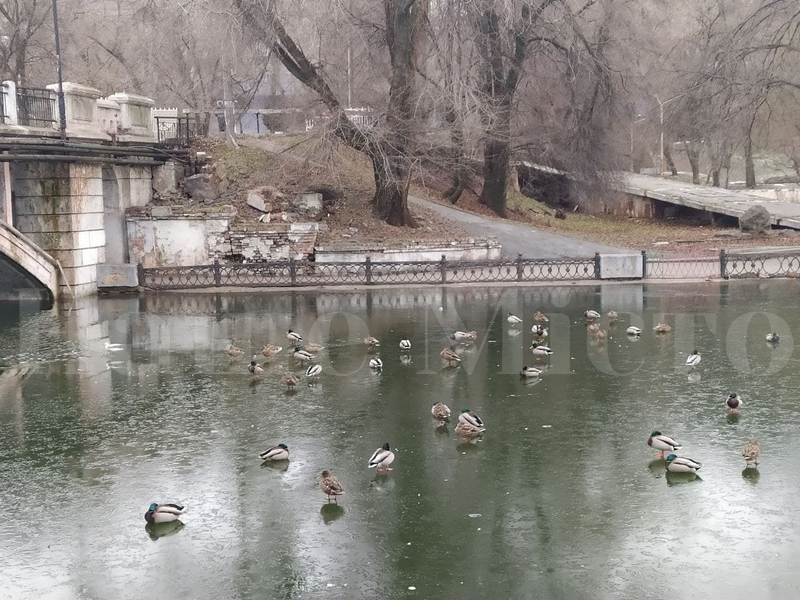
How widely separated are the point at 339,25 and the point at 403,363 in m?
17.3

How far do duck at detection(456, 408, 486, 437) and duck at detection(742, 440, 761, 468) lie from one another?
3.59 m

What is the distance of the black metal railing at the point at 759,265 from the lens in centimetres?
2858

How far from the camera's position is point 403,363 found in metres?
18.5

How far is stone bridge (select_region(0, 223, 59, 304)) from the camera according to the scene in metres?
24.9

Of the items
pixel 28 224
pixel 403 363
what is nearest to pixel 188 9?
pixel 28 224

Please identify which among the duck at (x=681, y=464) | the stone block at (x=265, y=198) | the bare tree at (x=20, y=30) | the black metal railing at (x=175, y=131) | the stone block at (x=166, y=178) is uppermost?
the bare tree at (x=20, y=30)

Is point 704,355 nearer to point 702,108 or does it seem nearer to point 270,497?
point 270,497

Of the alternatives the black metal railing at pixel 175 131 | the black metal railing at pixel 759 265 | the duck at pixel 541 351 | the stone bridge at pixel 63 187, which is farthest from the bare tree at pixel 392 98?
the duck at pixel 541 351

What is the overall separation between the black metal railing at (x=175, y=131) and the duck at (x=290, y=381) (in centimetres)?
1800

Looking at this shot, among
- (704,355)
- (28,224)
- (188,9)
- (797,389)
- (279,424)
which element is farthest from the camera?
(188,9)

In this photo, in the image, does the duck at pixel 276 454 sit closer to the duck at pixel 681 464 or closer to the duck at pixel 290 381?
the duck at pixel 290 381

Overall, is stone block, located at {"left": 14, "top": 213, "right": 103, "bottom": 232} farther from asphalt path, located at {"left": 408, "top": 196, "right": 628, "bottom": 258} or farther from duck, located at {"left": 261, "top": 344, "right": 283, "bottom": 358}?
asphalt path, located at {"left": 408, "top": 196, "right": 628, "bottom": 258}

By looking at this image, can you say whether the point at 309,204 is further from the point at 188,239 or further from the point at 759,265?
the point at 759,265

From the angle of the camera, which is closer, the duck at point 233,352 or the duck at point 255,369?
the duck at point 255,369
